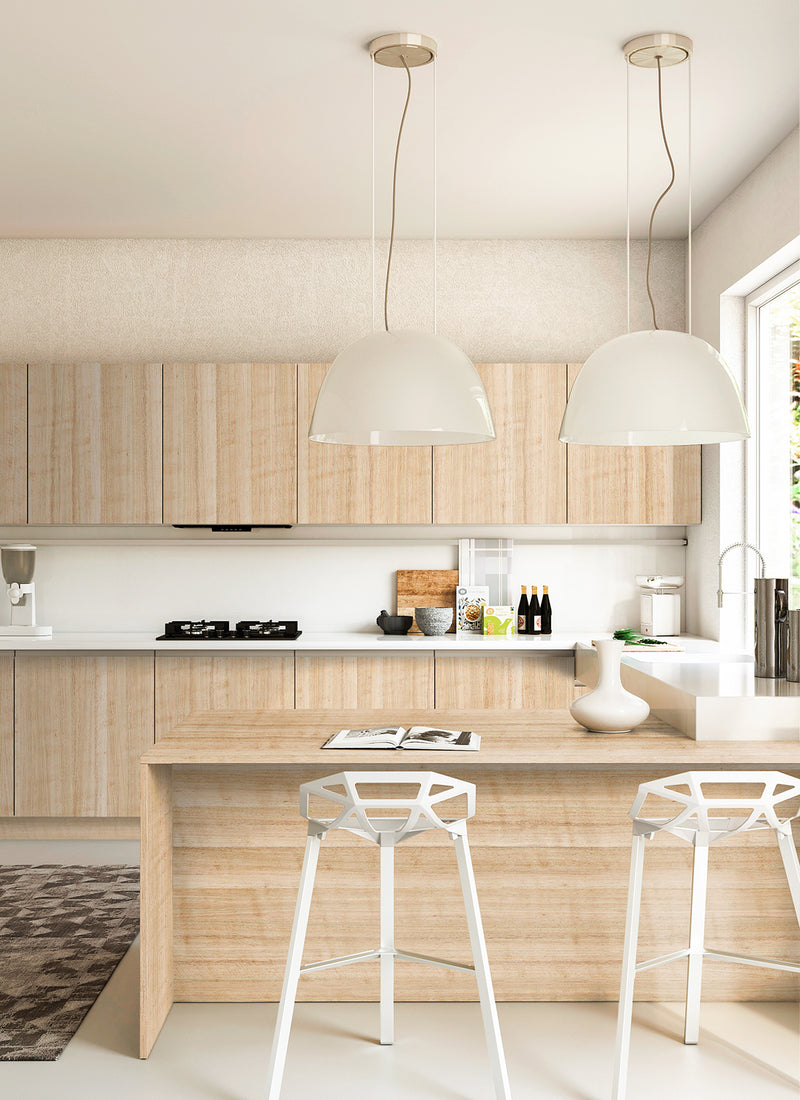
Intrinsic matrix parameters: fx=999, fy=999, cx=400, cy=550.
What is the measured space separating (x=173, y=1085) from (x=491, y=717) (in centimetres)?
129

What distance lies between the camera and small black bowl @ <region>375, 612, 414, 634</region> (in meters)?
4.80

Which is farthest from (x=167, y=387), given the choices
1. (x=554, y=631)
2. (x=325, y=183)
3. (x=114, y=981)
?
(x=114, y=981)

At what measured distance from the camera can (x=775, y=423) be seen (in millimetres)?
4363

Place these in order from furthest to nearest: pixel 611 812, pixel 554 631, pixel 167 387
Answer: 1. pixel 554 631
2. pixel 167 387
3. pixel 611 812

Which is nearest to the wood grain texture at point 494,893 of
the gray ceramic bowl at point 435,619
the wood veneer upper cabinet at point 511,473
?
the gray ceramic bowl at point 435,619

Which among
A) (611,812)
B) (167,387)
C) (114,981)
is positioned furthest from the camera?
(167,387)

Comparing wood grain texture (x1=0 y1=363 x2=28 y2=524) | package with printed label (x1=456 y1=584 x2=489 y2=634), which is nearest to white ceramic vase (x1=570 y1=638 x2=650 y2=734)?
package with printed label (x1=456 y1=584 x2=489 y2=634)

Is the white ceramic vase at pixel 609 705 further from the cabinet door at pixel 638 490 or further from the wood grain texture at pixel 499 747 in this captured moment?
the cabinet door at pixel 638 490

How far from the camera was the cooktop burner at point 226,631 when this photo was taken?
461 centimetres

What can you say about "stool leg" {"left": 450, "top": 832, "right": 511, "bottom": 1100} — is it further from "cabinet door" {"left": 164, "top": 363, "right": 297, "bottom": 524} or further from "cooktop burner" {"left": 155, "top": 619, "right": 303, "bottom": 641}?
"cabinet door" {"left": 164, "top": 363, "right": 297, "bottom": 524}

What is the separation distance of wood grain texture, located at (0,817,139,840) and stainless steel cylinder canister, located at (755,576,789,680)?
2893mm

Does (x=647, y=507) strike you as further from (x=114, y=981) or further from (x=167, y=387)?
(x=114, y=981)

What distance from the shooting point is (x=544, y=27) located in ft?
9.73

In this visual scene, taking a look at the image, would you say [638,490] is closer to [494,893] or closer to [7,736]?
[494,893]
